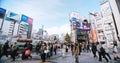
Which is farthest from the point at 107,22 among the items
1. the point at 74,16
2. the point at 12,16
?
the point at 12,16

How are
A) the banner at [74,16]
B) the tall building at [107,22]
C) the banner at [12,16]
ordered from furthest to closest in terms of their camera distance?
the banner at [74,16] → the tall building at [107,22] → the banner at [12,16]

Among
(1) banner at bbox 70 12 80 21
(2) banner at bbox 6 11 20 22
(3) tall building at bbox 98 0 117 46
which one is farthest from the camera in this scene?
(1) banner at bbox 70 12 80 21

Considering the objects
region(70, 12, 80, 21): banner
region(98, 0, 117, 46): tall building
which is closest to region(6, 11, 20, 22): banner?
region(70, 12, 80, 21): banner

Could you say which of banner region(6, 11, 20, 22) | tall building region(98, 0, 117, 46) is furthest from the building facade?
banner region(6, 11, 20, 22)

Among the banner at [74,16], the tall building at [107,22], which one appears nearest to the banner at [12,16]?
the banner at [74,16]

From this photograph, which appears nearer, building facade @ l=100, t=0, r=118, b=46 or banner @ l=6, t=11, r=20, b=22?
banner @ l=6, t=11, r=20, b=22

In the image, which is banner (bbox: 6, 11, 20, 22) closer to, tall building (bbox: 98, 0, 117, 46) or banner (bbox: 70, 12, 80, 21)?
banner (bbox: 70, 12, 80, 21)

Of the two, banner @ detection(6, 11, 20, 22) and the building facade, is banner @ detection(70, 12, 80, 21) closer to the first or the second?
the building facade

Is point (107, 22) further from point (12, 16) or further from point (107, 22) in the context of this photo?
point (12, 16)

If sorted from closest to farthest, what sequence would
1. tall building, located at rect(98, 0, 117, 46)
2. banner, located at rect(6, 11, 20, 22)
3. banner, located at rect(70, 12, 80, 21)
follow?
banner, located at rect(6, 11, 20, 22) → tall building, located at rect(98, 0, 117, 46) → banner, located at rect(70, 12, 80, 21)

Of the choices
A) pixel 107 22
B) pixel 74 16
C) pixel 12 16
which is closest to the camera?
pixel 12 16

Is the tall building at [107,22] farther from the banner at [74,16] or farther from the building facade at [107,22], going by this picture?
the banner at [74,16]

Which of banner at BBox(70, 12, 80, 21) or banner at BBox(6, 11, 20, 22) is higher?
banner at BBox(70, 12, 80, 21)

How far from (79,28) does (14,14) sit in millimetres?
31912
